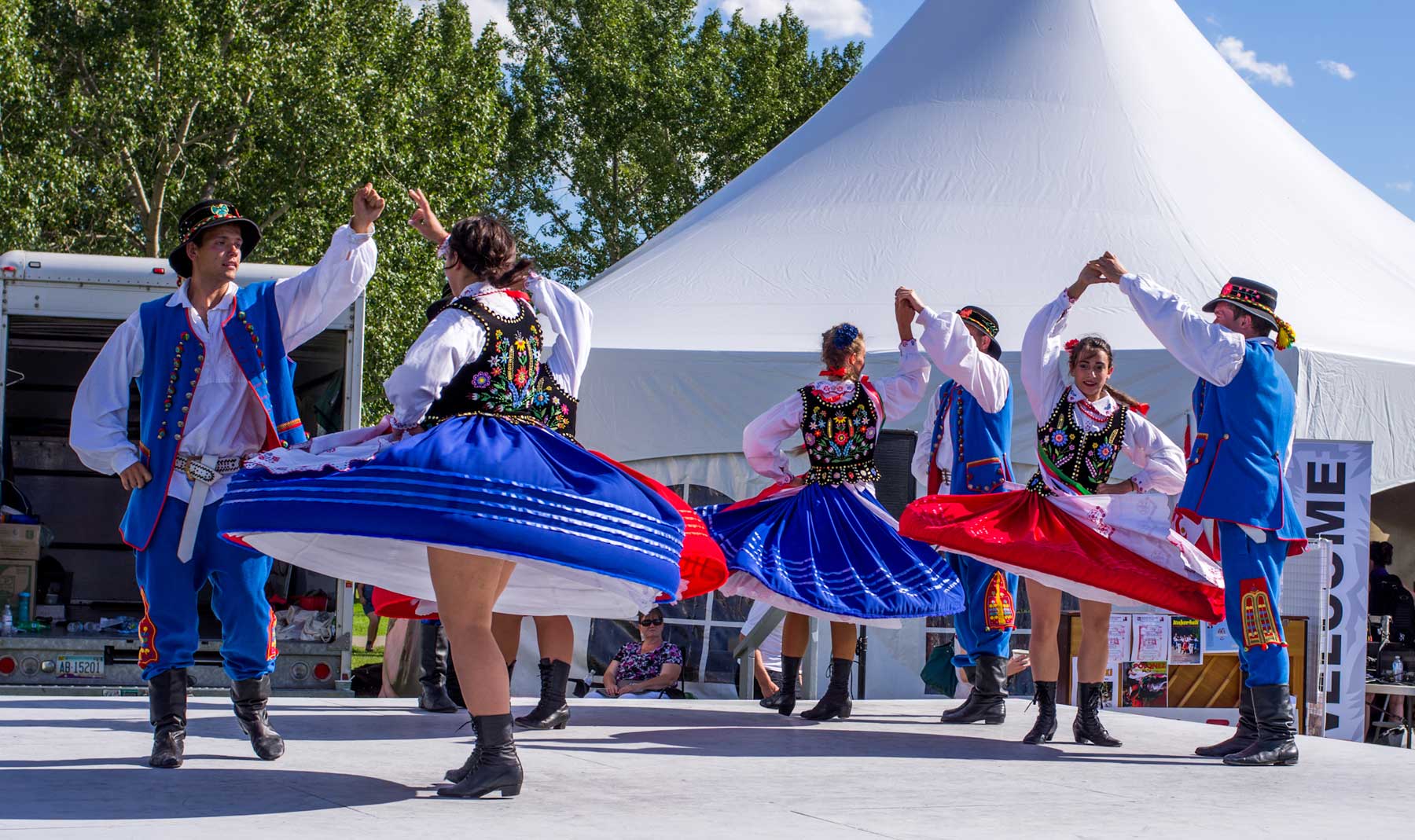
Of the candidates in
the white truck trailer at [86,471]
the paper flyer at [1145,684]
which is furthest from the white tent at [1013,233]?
the white truck trailer at [86,471]

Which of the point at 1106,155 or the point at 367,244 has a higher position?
the point at 1106,155

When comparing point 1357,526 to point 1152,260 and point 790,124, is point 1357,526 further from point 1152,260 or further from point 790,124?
point 790,124

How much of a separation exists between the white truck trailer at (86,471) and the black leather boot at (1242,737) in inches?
153

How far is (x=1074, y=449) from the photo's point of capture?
515 cm

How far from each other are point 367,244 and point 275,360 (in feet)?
1.28

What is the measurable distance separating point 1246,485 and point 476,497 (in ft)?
8.54

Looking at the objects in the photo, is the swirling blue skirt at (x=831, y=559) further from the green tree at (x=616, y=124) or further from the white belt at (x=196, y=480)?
the green tree at (x=616, y=124)

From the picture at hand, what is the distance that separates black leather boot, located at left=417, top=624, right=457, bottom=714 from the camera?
18.7ft

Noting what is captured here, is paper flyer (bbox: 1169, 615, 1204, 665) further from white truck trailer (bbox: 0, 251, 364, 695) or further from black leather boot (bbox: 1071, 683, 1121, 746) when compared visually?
white truck trailer (bbox: 0, 251, 364, 695)

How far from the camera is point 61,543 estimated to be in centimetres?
823

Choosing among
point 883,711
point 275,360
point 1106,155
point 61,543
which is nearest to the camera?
point 275,360

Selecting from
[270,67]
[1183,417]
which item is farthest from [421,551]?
[270,67]

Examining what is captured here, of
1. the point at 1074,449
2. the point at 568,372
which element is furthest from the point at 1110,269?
the point at 568,372

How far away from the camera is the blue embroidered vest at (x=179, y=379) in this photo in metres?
3.95
